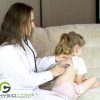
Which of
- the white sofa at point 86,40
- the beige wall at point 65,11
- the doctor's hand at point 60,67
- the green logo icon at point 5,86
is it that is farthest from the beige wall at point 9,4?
the green logo icon at point 5,86

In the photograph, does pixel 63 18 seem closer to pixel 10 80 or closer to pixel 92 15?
pixel 92 15

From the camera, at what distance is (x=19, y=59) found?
201 cm

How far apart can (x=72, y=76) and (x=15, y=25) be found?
1.93 feet

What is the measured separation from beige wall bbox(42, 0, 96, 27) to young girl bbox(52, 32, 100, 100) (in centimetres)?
169

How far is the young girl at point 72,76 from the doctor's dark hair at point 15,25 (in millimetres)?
427

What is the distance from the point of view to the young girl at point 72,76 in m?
2.27

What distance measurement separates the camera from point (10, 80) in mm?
2012

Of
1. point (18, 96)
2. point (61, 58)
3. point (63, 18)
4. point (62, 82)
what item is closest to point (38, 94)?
point (18, 96)

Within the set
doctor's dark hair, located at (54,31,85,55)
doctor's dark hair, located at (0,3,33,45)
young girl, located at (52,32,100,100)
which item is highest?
doctor's dark hair, located at (0,3,33,45)

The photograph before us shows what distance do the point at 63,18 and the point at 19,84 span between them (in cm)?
227

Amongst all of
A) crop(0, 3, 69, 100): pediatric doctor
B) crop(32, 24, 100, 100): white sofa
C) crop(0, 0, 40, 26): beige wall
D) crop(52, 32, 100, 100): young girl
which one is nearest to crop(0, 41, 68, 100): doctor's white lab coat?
crop(0, 3, 69, 100): pediatric doctor

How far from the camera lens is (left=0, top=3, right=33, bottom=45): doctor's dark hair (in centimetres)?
206

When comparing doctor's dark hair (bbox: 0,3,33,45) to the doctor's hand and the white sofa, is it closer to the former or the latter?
the doctor's hand

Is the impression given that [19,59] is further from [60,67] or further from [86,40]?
[86,40]
